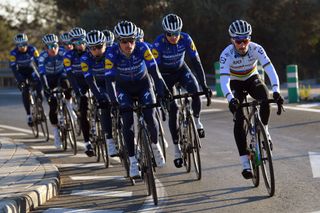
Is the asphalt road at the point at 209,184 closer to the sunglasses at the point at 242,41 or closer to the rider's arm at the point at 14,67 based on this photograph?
the sunglasses at the point at 242,41


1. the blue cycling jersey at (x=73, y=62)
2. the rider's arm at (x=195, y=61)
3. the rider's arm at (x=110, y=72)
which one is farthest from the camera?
the blue cycling jersey at (x=73, y=62)

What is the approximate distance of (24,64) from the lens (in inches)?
657

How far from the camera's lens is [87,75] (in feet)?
37.9

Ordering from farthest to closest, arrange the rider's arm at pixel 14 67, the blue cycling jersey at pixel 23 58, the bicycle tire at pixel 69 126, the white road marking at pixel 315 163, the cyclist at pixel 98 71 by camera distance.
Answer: the blue cycling jersey at pixel 23 58
the rider's arm at pixel 14 67
the bicycle tire at pixel 69 126
the cyclist at pixel 98 71
the white road marking at pixel 315 163

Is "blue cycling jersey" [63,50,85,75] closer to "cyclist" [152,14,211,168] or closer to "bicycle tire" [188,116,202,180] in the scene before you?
"cyclist" [152,14,211,168]

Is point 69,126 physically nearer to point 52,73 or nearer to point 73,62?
→ point 52,73

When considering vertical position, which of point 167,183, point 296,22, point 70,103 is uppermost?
point 296,22

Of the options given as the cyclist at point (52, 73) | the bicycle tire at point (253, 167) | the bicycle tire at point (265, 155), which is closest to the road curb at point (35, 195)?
the bicycle tire at point (253, 167)

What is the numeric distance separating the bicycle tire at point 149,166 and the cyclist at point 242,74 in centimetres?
110

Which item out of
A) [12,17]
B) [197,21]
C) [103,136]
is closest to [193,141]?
[103,136]

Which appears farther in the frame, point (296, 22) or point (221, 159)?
point (296, 22)

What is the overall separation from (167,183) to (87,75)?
2.56 metres

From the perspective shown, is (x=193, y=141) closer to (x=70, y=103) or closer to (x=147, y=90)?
Answer: (x=147, y=90)

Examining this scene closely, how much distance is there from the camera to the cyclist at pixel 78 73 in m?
12.8
